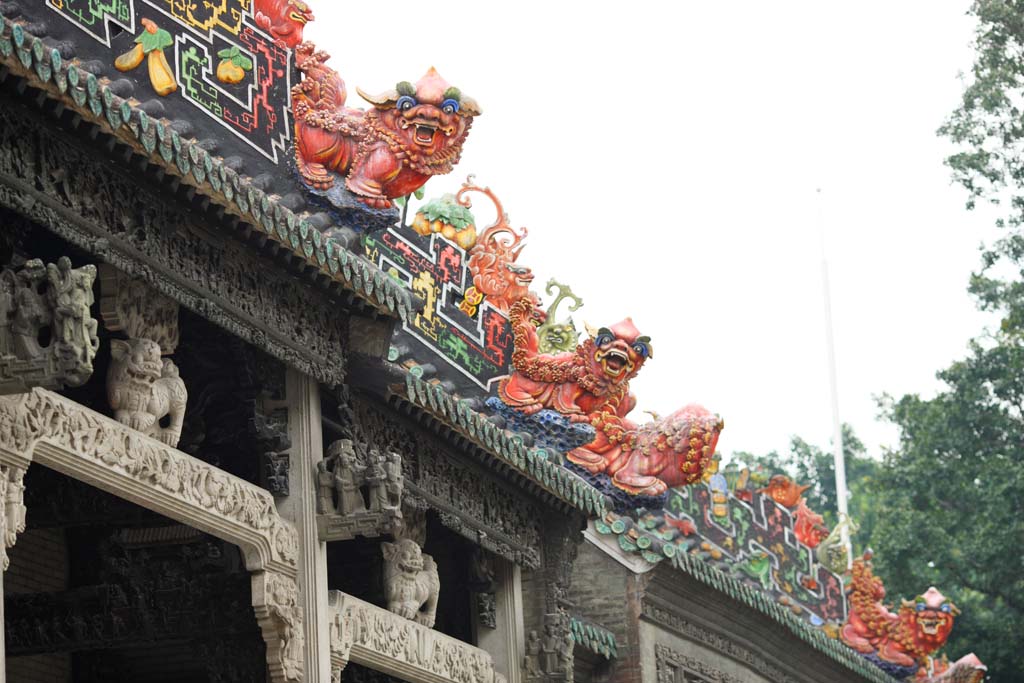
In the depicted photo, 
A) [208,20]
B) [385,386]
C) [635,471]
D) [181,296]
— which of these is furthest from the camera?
[635,471]

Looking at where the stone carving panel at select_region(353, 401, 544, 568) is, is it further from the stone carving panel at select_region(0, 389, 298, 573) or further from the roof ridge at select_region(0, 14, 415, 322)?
the stone carving panel at select_region(0, 389, 298, 573)

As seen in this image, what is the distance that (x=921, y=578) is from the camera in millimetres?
32781

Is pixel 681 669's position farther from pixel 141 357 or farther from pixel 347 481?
pixel 141 357

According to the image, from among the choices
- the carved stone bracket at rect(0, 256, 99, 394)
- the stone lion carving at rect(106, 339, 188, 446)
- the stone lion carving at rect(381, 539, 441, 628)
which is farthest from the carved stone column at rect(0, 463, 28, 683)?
the stone lion carving at rect(381, 539, 441, 628)

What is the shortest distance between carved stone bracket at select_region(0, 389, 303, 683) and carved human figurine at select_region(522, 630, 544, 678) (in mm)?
3763

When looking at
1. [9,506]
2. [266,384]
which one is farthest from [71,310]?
[266,384]

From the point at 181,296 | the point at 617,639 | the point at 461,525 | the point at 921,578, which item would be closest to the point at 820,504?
the point at 921,578

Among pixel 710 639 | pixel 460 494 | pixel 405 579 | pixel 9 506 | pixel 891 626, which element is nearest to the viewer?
pixel 9 506

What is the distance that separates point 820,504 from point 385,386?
38400 mm

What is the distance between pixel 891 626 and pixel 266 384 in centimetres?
1562

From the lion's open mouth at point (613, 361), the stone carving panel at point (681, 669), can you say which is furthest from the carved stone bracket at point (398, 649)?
the stone carving panel at point (681, 669)

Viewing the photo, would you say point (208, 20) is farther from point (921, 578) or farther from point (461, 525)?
point (921, 578)

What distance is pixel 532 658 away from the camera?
15.8m

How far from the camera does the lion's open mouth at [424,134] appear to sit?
13422mm
